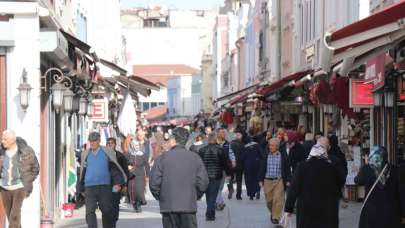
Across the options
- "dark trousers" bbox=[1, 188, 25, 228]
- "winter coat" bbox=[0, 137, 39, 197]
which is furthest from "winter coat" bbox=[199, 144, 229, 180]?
"dark trousers" bbox=[1, 188, 25, 228]

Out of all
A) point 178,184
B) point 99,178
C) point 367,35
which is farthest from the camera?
point 99,178

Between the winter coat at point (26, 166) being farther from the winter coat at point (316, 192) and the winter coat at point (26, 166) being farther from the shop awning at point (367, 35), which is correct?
the shop awning at point (367, 35)

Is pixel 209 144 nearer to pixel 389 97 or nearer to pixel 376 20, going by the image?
pixel 389 97

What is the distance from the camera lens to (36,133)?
16141 mm

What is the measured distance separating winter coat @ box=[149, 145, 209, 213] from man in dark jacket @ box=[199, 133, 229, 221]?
7.50 m

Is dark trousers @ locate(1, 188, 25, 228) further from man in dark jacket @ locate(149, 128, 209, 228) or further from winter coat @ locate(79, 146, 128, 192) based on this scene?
man in dark jacket @ locate(149, 128, 209, 228)

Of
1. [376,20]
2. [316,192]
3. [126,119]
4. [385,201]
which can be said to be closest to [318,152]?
[316,192]

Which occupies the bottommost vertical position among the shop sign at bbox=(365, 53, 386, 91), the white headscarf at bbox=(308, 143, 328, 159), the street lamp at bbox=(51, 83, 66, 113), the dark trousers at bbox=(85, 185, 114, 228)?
the dark trousers at bbox=(85, 185, 114, 228)

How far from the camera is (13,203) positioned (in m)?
14.7

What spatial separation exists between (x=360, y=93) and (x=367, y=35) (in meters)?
9.10

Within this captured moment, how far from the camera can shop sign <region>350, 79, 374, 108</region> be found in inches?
762

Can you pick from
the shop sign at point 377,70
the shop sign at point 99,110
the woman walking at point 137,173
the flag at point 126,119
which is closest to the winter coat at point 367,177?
the shop sign at point 377,70

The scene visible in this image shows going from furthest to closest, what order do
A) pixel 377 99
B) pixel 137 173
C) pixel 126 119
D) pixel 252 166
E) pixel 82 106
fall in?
pixel 126 119, pixel 252 166, pixel 82 106, pixel 137 173, pixel 377 99

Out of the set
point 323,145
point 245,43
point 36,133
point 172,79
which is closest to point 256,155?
point 36,133
